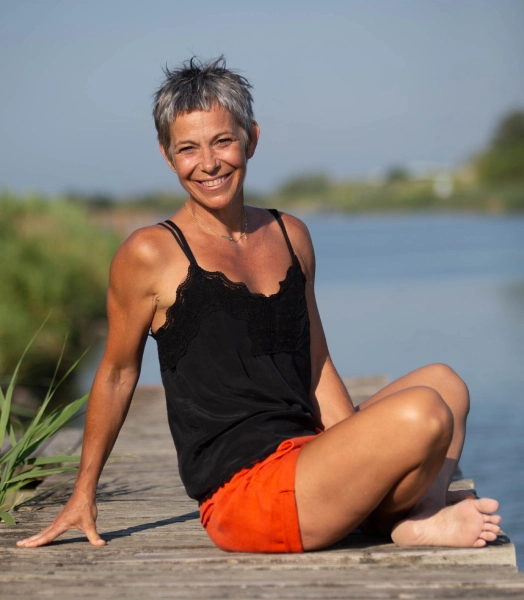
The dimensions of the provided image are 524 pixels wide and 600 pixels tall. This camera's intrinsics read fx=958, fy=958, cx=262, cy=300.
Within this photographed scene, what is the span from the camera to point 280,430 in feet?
8.18

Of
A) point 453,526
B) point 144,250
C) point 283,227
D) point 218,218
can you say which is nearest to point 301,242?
point 283,227

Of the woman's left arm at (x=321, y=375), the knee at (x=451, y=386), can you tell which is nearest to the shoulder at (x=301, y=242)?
the woman's left arm at (x=321, y=375)

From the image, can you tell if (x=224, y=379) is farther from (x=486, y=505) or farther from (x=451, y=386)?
(x=486, y=505)

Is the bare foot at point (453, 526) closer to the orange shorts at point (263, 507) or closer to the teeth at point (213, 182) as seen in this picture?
the orange shorts at point (263, 507)

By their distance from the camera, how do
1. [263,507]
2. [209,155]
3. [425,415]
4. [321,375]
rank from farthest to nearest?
[321,375]
[209,155]
[263,507]
[425,415]

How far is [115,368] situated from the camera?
2.59m

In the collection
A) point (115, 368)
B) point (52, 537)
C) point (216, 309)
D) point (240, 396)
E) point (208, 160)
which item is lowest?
point (52, 537)

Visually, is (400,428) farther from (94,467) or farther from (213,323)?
(94,467)

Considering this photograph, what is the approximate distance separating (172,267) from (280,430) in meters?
0.52

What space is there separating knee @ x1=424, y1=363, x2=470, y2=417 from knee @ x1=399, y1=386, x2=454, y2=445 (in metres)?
0.34

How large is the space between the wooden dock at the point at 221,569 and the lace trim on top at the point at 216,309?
0.52 metres

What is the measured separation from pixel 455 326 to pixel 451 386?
30.2 ft

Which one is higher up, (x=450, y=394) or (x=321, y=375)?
(x=321, y=375)

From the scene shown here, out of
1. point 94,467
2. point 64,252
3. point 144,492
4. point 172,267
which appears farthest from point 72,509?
point 64,252
